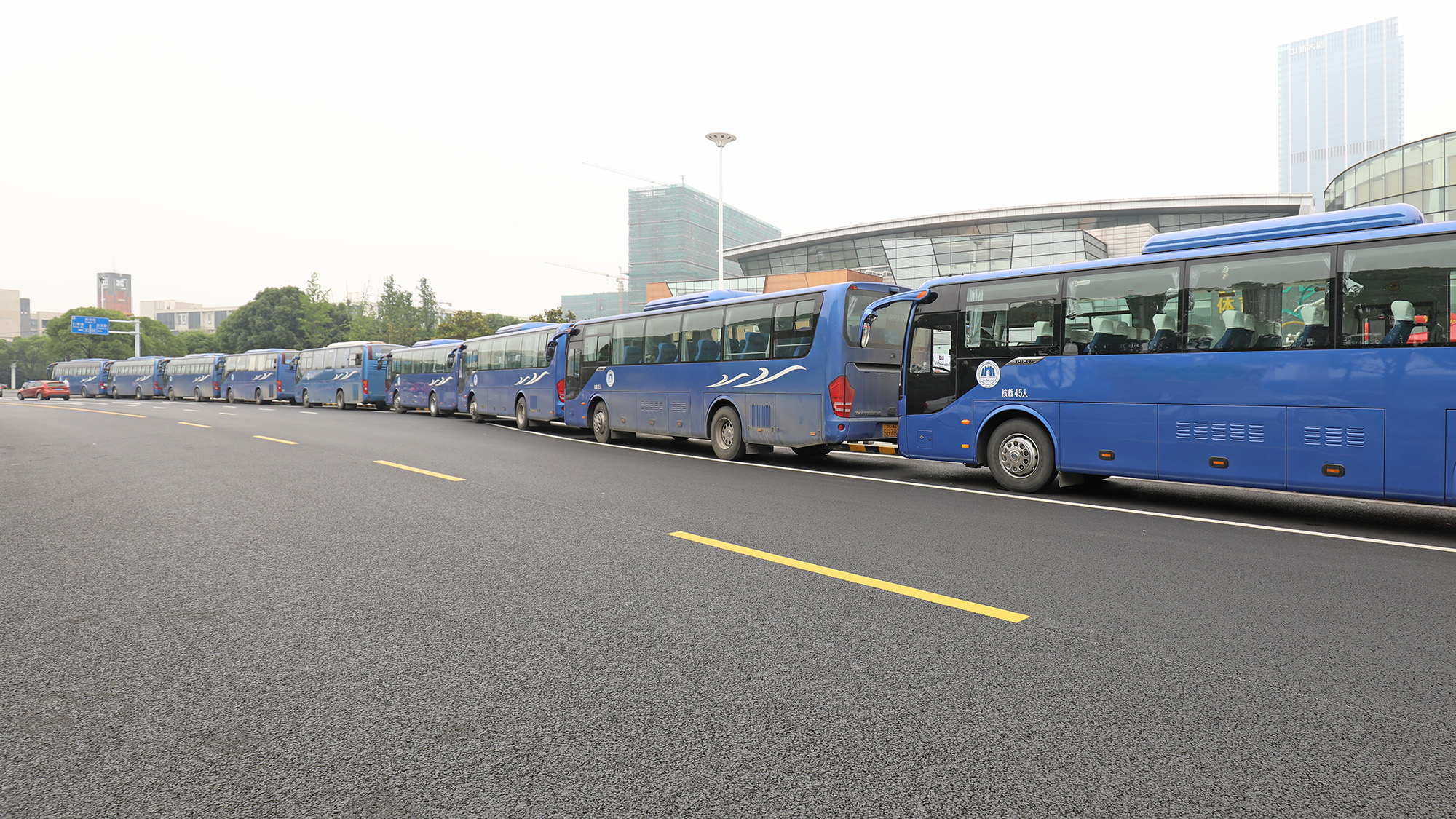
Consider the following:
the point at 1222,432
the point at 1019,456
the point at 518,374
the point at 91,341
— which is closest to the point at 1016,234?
the point at 518,374

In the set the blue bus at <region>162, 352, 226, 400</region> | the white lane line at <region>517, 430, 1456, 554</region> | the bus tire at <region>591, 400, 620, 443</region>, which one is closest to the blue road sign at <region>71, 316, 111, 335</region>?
the blue bus at <region>162, 352, 226, 400</region>

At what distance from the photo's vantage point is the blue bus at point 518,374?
72.3ft

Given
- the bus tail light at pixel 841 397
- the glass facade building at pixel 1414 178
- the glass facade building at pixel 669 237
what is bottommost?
the bus tail light at pixel 841 397

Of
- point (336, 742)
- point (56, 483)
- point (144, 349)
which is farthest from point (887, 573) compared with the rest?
point (144, 349)

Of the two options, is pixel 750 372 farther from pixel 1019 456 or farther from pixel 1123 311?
pixel 1123 311

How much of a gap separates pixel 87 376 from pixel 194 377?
18129 millimetres

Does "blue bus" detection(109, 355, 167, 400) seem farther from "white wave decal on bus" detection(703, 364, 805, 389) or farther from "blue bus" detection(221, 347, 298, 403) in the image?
"white wave decal on bus" detection(703, 364, 805, 389)

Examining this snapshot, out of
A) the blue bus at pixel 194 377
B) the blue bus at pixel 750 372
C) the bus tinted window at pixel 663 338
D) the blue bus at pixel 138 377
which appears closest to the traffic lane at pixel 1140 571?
the blue bus at pixel 750 372

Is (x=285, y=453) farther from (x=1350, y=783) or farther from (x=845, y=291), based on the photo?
(x=1350, y=783)

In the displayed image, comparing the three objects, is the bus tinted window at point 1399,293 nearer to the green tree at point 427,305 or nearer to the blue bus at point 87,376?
the blue bus at point 87,376

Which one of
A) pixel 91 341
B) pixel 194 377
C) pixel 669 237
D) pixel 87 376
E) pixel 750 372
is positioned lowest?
pixel 750 372

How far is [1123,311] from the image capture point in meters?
9.59

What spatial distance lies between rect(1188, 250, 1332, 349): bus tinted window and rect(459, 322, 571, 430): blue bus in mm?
14935

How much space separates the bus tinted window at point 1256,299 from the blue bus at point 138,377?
62311mm
